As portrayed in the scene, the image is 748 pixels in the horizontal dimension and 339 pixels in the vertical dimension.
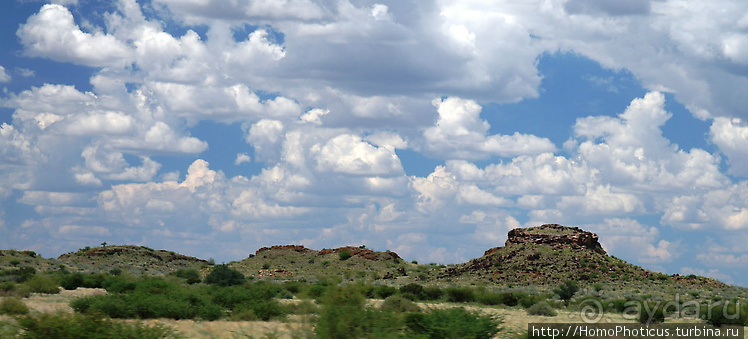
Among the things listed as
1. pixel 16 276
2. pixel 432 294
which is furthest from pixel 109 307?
pixel 16 276

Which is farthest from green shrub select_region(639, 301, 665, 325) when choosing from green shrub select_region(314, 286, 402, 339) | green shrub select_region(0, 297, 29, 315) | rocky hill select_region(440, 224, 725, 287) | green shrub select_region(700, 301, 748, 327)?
rocky hill select_region(440, 224, 725, 287)

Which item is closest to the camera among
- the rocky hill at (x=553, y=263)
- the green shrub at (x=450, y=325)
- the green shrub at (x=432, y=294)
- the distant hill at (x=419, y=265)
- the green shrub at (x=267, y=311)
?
the green shrub at (x=450, y=325)

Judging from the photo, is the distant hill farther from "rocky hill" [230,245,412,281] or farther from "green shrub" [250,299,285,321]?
"green shrub" [250,299,285,321]

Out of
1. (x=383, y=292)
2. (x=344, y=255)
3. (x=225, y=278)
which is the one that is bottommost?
(x=383, y=292)

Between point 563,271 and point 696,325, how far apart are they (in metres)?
44.8

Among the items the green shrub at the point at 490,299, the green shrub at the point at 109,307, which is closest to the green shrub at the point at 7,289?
the green shrub at the point at 109,307

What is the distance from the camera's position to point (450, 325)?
20219mm

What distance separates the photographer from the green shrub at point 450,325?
2002cm

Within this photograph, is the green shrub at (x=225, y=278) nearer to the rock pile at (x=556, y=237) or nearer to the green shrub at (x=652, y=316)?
the green shrub at (x=652, y=316)

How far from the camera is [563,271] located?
7500cm

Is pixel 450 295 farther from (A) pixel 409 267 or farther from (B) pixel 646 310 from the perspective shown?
(A) pixel 409 267

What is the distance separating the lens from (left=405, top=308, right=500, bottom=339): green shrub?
20016 mm

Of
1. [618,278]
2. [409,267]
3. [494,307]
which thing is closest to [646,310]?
[494,307]

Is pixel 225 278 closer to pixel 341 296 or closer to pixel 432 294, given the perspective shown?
pixel 432 294
